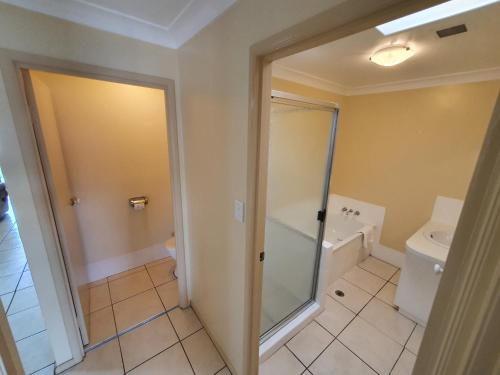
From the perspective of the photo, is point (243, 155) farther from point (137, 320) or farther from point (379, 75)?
point (379, 75)

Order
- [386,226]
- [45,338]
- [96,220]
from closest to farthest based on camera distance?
1. [45,338]
2. [96,220]
3. [386,226]

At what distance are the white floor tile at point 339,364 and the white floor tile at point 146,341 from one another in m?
1.17

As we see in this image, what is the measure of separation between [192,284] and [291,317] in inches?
38.7

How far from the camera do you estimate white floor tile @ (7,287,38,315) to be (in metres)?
1.90

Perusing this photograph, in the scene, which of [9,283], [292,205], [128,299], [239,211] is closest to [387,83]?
[292,205]

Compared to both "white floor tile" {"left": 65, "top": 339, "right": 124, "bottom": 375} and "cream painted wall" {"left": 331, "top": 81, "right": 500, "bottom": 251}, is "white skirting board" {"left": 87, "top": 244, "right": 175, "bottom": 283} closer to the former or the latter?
"white floor tile" {"left": 65, "top": 339, "right": 124, "bottom": 375}

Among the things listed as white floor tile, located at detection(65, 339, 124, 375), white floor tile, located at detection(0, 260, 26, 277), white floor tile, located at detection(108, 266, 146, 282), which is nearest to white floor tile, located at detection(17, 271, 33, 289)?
white floor tile, located at detection(0, 260, 26, 277)

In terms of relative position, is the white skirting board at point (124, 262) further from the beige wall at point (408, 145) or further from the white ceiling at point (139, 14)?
the beige wall at point (408, 145)

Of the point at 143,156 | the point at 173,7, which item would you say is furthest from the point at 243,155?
the point at 143,156

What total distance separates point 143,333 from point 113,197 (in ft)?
4.65

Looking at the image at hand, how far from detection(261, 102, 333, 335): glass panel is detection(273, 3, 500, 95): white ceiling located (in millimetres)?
556

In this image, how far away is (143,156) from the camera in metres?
2.44

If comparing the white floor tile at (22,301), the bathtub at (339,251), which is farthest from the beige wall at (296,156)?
the white floor tile at (22,301)

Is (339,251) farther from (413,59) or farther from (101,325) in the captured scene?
(101,325)
